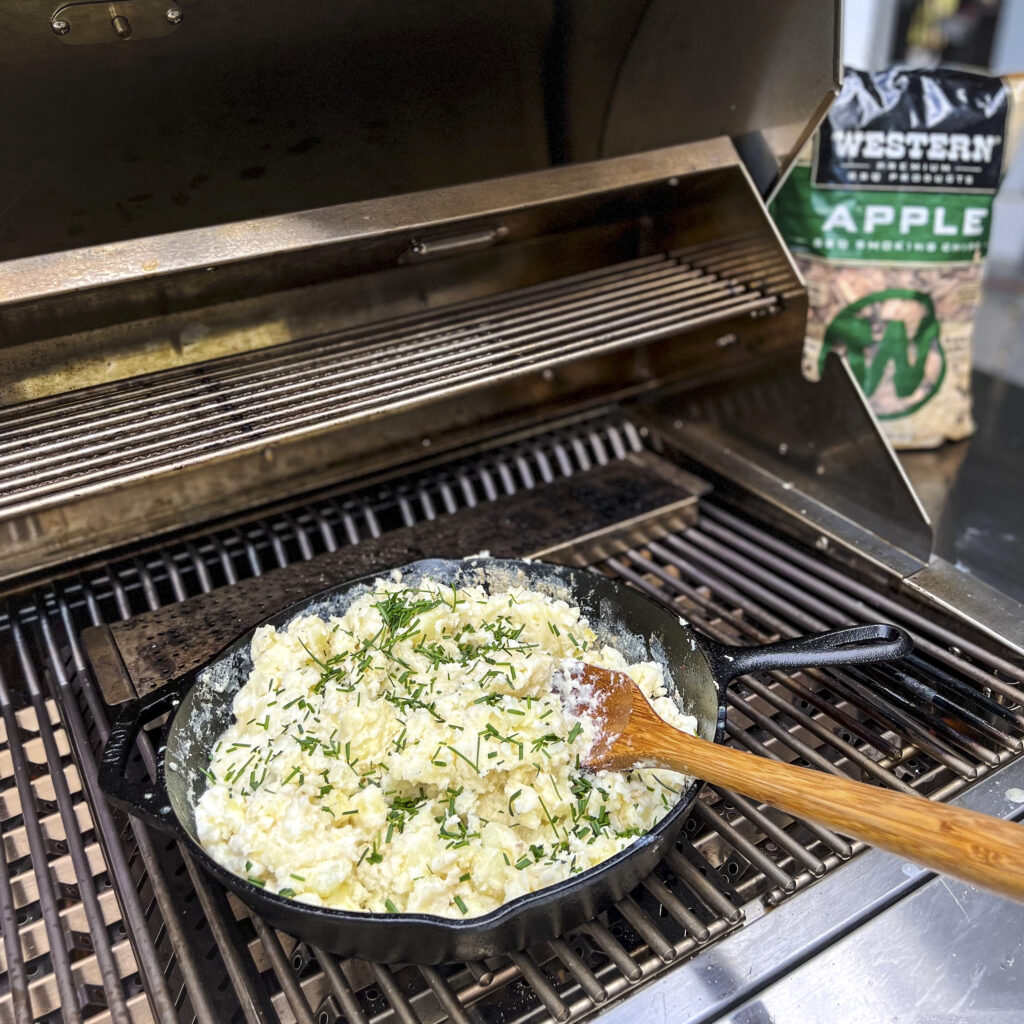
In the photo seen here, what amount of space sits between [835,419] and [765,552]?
0.86 ft

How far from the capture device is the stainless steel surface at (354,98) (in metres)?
1.00

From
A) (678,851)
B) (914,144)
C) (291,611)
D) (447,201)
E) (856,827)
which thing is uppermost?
(447,201)

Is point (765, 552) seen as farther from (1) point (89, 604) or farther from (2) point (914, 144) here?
(1) point (89, 604)

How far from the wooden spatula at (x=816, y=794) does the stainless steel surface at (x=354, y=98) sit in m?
0.77

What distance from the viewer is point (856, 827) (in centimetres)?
81

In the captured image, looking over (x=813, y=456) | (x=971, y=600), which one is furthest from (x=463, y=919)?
(x=813, y=456)

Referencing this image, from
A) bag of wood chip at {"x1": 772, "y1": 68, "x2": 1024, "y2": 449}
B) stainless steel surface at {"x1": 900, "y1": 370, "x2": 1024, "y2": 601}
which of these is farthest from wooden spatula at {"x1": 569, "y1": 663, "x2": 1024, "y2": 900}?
bag of wood chip at {"x1": 772, "y1": 68, "x2": 1024, "y2": 449}

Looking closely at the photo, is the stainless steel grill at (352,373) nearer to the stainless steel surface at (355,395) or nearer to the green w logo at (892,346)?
the stainless steel surface at (355,395)

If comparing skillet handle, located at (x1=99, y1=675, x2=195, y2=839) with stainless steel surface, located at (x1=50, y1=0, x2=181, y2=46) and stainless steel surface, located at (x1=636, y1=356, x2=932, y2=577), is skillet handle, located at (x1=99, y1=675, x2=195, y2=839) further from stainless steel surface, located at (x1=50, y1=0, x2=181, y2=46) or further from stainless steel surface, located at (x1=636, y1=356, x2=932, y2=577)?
stainless steel surface, located at (x1=636, y1=356, x2=932, y2=577)

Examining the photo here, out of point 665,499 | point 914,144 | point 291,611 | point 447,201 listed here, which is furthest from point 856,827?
point 914,144

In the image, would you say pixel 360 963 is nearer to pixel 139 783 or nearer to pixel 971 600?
pixel 139 783

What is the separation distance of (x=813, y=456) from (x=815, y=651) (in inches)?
24.2

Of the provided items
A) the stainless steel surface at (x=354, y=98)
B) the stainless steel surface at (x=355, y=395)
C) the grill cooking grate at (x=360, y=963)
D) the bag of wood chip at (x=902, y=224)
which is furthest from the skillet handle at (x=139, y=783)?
the bag of wood chip at (x=902, y=224)

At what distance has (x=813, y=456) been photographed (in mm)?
1605
